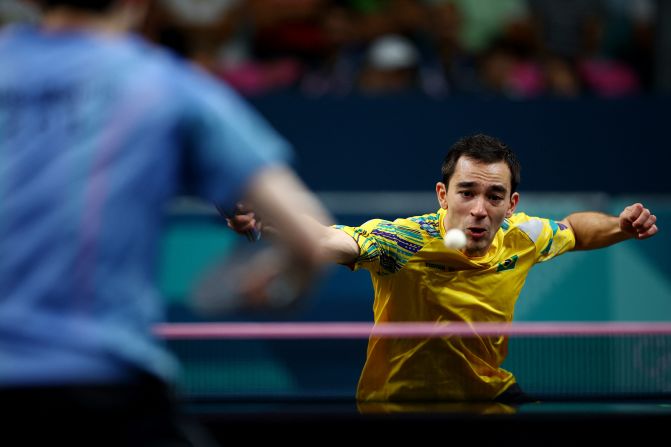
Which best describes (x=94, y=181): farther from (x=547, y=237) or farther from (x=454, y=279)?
(x=547, y=237)

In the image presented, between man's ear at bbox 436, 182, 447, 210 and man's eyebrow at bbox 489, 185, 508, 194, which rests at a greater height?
man's eyebrow at bbox 489, 185, 508, 194

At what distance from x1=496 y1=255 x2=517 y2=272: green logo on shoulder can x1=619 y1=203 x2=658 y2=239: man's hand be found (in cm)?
43

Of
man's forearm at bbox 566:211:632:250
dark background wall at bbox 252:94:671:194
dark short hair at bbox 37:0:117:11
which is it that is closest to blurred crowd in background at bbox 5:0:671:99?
dark background wall at bbox 252:94:671:194

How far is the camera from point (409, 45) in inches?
304

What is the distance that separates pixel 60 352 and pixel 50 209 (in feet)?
0.66

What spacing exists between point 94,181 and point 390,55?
6178mm

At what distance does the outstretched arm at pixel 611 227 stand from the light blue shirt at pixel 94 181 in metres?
2.49

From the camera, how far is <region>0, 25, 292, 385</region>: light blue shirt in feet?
4.87

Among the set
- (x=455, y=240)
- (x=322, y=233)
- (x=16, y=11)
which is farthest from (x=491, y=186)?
(x=16, y=11)

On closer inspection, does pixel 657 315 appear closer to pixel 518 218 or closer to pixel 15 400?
pixel 518 218

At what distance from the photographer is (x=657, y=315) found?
550 centimetres

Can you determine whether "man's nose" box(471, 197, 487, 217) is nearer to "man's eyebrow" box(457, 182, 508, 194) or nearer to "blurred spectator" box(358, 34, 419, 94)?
"man's eyebrow" box(457, 182, 508, 194)

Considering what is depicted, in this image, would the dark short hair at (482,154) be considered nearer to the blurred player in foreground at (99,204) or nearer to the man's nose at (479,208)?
the man's nose at (479,208)

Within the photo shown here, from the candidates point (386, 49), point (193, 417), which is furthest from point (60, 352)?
point (386, 49)
